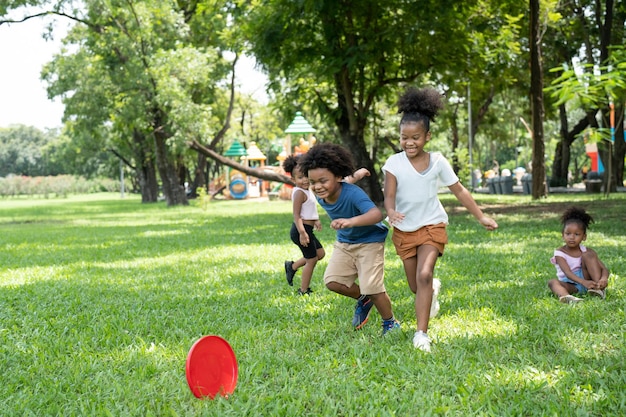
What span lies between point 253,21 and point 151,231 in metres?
5.52

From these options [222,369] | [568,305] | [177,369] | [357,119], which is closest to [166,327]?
[177,369]

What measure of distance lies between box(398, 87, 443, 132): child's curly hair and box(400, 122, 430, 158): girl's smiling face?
0.03 meters

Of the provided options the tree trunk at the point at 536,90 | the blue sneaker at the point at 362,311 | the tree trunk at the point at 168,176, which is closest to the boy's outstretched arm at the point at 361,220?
the blue sneaker at the point at 362,311

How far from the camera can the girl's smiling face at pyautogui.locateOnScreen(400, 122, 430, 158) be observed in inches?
185

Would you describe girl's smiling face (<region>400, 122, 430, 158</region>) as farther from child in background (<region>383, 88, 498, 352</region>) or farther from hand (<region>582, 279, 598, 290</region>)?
hand (<region>582, 279, 598, 290</region>)

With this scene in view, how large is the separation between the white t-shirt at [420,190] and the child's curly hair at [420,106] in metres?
0.29

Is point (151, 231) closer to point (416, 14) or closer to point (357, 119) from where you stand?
point (357, 119)

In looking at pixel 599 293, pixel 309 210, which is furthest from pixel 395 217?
pixel 309 210

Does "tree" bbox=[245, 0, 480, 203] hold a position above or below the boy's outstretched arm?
above

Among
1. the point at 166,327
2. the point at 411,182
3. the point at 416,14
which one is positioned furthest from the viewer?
the point at 416,14

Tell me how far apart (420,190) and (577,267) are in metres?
1.99

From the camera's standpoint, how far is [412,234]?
4.84 metres

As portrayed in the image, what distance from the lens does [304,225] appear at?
7.10 m

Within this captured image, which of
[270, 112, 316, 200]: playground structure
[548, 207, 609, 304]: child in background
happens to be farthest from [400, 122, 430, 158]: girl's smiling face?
[270, 112, 316, 200]: playground structure
